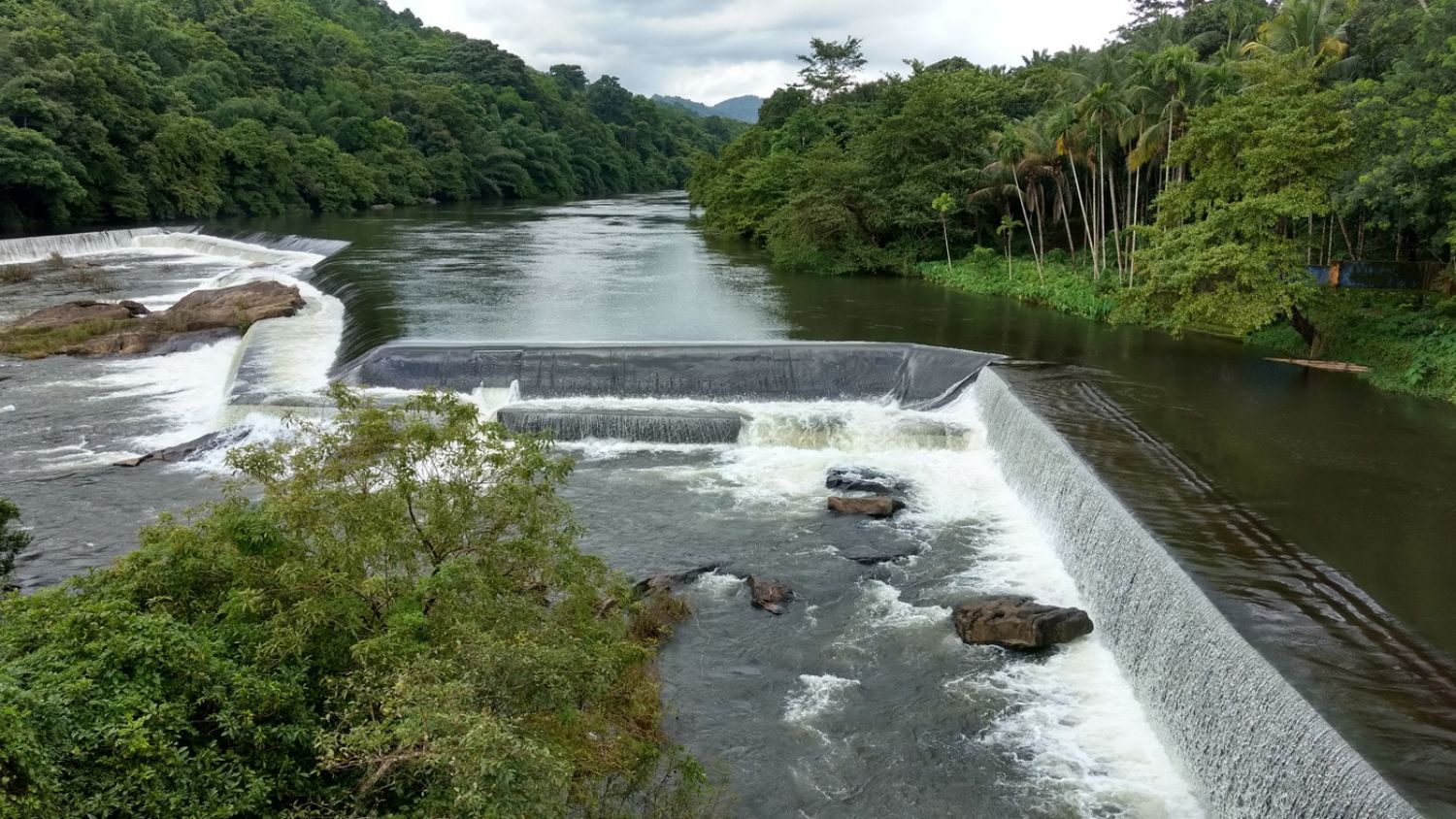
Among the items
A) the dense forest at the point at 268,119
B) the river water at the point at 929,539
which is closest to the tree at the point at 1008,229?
the river water at the point at 929,539

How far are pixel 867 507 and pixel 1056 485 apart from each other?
9.20 ft

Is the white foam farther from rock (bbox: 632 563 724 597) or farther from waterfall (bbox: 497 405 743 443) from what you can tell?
waterfall (bbox: 497 405 743 443)

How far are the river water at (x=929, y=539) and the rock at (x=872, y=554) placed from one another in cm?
19

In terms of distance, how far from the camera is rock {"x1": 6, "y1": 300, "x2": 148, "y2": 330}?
2594 centimetres

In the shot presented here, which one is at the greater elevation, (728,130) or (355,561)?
(728,130)

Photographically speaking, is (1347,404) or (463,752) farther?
(1347,404)

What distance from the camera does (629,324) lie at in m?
26.0

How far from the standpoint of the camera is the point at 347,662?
23.1ft

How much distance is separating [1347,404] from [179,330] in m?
27.1

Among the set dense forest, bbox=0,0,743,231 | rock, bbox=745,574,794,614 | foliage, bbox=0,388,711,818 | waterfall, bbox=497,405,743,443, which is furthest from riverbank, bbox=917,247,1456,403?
dense forest, bbox=0,0,743,231

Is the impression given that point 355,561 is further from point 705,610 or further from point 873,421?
point 873,421

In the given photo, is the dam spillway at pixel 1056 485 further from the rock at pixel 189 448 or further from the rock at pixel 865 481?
the rock at pixel 189 448

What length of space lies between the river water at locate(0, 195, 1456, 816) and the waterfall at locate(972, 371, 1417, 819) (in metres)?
0.22

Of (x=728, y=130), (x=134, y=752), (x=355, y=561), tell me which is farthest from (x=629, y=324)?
(x=728, y=130)
